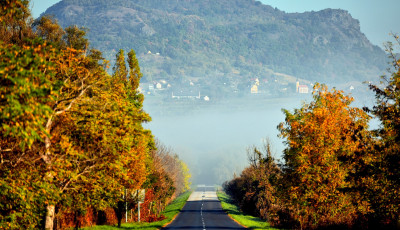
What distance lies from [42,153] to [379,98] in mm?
16448

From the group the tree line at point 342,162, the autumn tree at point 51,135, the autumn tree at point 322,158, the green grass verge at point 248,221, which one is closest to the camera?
the autumn tree at point 51,135

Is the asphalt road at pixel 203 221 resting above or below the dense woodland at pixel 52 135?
below

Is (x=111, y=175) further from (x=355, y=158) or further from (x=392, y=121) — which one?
(x=392, y=121)

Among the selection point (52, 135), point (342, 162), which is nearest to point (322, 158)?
point (342, 162)

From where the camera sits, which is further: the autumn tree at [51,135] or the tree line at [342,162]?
the tree line at [342,162]

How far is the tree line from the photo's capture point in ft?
74.1

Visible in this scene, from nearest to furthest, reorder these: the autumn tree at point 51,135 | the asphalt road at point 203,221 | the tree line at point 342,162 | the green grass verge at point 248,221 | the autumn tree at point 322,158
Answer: the autumn tree at point 51,135, the tree line at point 342,162, the autumn tree at point 322,158, the asphalt road at point 203,221, the green grass verge at point 248,221

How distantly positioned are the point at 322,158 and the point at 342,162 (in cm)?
250

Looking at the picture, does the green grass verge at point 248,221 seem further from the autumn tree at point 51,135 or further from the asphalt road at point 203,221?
the autumn tree at point 51,135

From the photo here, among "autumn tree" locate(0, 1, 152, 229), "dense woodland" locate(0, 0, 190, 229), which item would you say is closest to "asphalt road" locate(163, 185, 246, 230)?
"dense woodland" locate(0, 0, 190, 229)

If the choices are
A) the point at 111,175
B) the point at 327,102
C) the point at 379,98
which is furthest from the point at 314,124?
the point at 111,175

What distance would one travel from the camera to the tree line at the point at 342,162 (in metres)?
22.6

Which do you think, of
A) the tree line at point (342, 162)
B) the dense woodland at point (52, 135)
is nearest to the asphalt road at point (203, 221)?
the tree line at point (342, 162)

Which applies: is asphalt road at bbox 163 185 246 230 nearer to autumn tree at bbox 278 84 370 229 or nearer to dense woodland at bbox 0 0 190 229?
dense woodland at bbox 0 0 190 229
